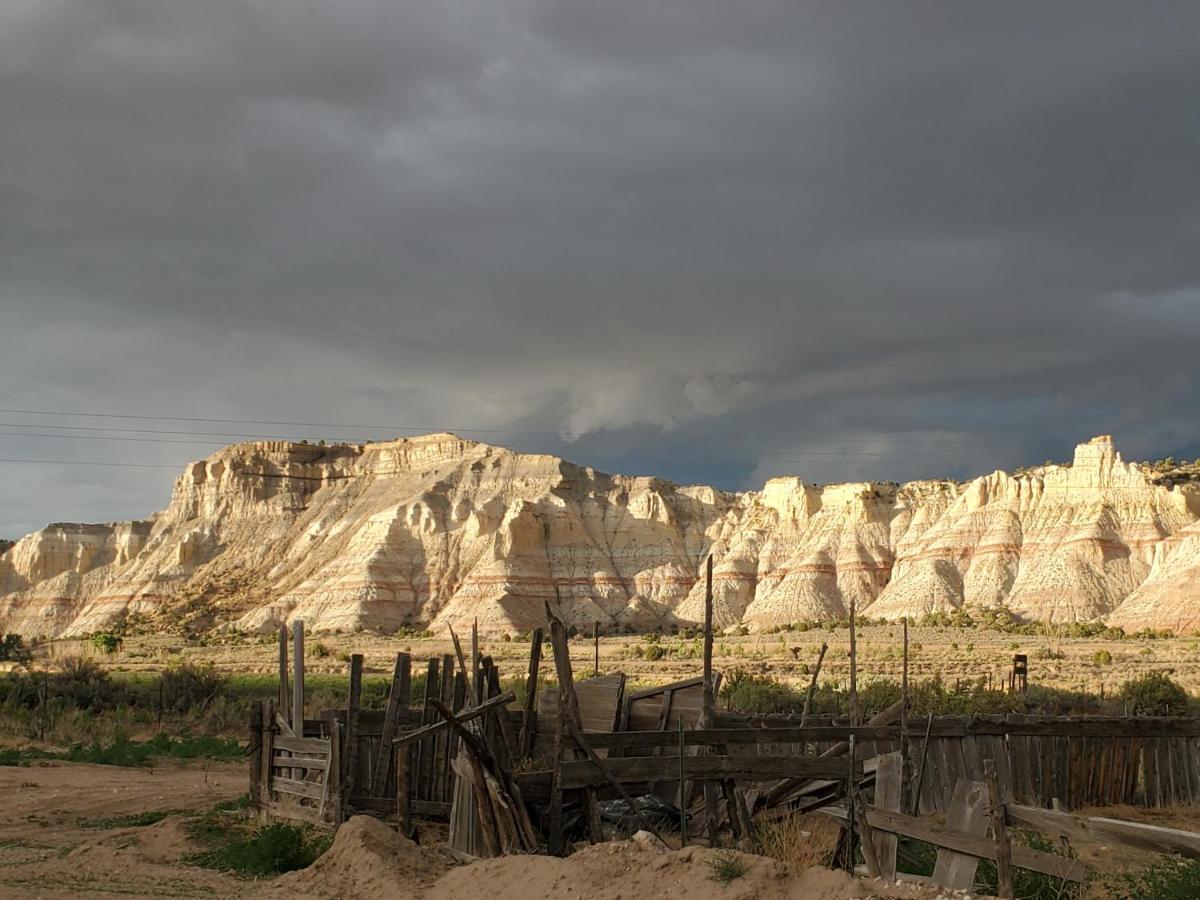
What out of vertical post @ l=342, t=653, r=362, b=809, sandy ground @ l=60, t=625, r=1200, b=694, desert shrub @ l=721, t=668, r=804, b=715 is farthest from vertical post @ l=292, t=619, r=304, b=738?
sandy ground @ l=60, t=625, r=1200, b=694

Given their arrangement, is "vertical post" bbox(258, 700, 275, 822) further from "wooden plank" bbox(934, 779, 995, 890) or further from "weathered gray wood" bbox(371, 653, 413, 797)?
"wooden plank" bbox(934, 779, 995, 890)

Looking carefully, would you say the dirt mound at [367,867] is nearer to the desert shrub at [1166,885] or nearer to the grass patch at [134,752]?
the desert shrub at [1166,885]

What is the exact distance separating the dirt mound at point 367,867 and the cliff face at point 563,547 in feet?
178

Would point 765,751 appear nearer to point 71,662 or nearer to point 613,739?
point 613,739

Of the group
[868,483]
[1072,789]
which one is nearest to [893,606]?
[868,483]

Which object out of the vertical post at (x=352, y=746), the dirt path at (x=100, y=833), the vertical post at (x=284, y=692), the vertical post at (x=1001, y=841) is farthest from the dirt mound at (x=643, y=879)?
the vertical post at (x=284, y=692)

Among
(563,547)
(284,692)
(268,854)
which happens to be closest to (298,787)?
(284,692)

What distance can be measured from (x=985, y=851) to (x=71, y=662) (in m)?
27.9

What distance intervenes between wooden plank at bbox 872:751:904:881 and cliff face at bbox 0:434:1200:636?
55.6 meters

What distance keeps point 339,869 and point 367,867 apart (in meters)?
0.41

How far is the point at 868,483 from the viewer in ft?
293

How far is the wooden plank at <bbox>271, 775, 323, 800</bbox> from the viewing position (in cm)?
1244

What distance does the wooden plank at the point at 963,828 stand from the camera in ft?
Answer: 23.6

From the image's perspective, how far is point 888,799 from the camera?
835cm
